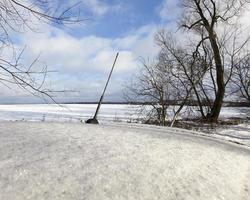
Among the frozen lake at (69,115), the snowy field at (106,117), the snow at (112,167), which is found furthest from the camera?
the frozen lake at (69,115)

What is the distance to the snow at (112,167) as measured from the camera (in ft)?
13.9

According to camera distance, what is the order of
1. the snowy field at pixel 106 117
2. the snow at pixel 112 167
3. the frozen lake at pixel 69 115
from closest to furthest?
the snow at pixel 112 167 < the snowy field at pixel 106 117 < the frozen lake at pixel 69 115

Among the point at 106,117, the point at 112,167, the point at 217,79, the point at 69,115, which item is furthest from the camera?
the point at 69,115

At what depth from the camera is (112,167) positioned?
4902 millimetres

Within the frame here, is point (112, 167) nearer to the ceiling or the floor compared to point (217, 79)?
nearer to the floor

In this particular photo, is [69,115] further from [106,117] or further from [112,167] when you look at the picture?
[112,167]

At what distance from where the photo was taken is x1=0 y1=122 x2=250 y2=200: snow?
4250 mm

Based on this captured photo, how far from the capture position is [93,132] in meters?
6.85

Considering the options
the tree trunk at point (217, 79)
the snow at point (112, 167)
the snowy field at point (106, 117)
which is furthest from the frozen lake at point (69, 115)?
the snow at point (112, 167)

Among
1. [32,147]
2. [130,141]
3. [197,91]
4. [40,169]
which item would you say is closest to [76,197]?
[40,169]

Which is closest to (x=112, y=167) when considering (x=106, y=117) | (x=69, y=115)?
(x=106, y=117)

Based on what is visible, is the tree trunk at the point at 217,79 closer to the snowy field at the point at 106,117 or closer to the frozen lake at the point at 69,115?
the snowy field at the point at 106,117

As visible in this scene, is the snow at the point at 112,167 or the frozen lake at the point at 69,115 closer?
the snow at the point at 112,167

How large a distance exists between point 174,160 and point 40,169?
2.04m
